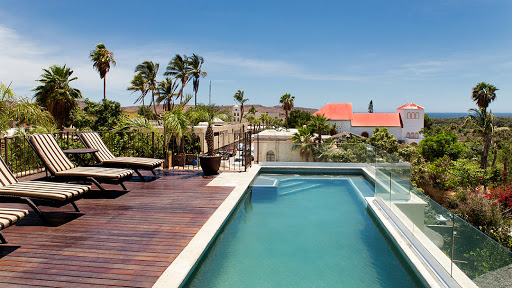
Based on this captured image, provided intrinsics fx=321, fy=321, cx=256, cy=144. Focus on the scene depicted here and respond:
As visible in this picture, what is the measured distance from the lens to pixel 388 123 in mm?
72875

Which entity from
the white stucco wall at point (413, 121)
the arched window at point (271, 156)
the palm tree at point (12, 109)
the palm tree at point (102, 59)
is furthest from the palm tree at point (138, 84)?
the white stucco wall at point (413, 121)

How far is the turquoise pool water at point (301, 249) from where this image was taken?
11.9ft

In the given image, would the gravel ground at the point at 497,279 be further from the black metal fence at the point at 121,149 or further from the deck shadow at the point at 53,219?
the black metal fence at the point at 121,149

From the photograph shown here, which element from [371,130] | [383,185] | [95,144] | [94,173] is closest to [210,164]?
[95,144]

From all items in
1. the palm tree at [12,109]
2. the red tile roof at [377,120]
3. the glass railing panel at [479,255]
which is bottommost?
the glass railing panel at [479,255]

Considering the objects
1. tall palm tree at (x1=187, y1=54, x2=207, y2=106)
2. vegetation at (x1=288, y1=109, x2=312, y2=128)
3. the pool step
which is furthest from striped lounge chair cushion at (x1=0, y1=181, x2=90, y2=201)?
vegetation at (x1=288, y1=109, x2=312, y2=128)

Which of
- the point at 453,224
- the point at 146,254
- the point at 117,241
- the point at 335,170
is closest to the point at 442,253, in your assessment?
the point at 453,224

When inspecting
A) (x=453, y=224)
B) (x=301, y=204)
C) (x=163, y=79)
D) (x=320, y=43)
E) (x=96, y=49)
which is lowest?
(x=301, y=204)

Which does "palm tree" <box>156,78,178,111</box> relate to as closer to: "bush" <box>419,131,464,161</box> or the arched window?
"bush" <box>419,131,464,161</box>

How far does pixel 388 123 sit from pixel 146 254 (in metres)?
76.4

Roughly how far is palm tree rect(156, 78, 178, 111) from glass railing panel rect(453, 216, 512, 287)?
39813 millimetres

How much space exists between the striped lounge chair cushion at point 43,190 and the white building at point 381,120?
70087 mm

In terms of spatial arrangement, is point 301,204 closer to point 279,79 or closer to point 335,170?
point 335,170

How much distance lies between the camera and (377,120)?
72938 mm
